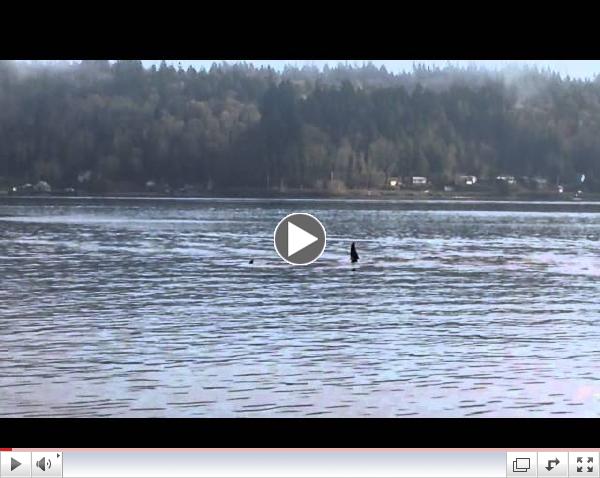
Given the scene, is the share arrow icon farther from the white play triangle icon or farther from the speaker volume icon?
the white play triangle icon

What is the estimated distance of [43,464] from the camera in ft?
23.8

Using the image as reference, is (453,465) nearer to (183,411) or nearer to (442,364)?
(183,411)

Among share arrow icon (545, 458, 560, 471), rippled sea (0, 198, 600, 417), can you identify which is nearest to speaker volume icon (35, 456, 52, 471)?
share arrow icon (545, 458, 560, 471)
